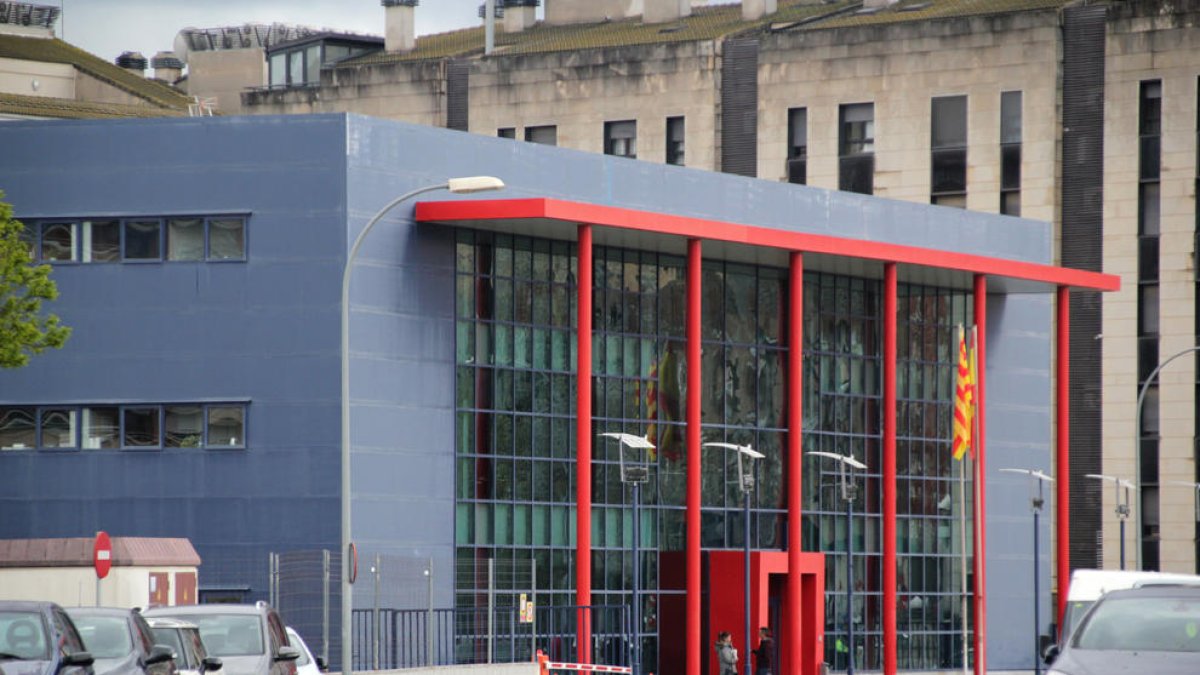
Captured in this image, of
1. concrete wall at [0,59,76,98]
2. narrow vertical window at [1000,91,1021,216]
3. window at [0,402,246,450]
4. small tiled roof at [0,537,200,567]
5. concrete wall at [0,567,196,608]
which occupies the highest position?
concrete wall at [0,59,76,98]

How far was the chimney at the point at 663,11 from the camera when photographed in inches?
3349

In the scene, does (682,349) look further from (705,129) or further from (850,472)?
(705,129)

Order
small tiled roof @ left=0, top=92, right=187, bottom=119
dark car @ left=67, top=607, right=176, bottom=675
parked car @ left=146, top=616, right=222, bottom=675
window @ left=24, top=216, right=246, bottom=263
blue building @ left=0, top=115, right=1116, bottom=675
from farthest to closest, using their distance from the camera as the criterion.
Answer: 1. small tiled roof @ left=0, top=92, right=187, bottom=119
2. window @ left=24, top=216, right=246, bottom=263
3. blue building @ left=0, top=115, right=1116, bottom=675
4. parked car @ left=146, top=616, right=222, bottom=675
5. dark car @ left=67, top=607, right=176, bottom=675

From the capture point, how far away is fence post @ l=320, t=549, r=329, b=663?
40.5 m

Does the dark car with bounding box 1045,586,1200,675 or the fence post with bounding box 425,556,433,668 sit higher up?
the dark car with bounding box 1045,586,1200,675

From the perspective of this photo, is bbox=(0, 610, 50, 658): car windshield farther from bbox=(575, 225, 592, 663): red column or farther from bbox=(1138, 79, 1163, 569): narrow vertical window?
bbox=(1138, 79, 1163, 569): narrow vertical window

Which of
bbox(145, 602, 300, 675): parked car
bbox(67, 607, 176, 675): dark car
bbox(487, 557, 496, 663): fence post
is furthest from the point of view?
bbox(487, 557, 496, 663): fence post

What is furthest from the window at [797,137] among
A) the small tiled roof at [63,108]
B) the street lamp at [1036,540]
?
the small tiled roof at [63,108]

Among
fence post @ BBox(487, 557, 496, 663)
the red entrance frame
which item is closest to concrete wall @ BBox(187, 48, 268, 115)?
the red entrance frame

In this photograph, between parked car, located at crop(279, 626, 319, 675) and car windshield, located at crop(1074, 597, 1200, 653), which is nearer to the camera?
car windshield, located at crop(1074, 597, 1200, 653)

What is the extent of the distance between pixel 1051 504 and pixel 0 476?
31209 mm

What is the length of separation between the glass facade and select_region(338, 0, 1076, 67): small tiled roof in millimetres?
19033

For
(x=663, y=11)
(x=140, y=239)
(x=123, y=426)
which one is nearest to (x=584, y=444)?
(x=123, y=426)

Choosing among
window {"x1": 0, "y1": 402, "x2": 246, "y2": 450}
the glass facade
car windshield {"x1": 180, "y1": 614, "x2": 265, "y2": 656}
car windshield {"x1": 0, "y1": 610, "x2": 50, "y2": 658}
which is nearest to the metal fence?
the glass facade
